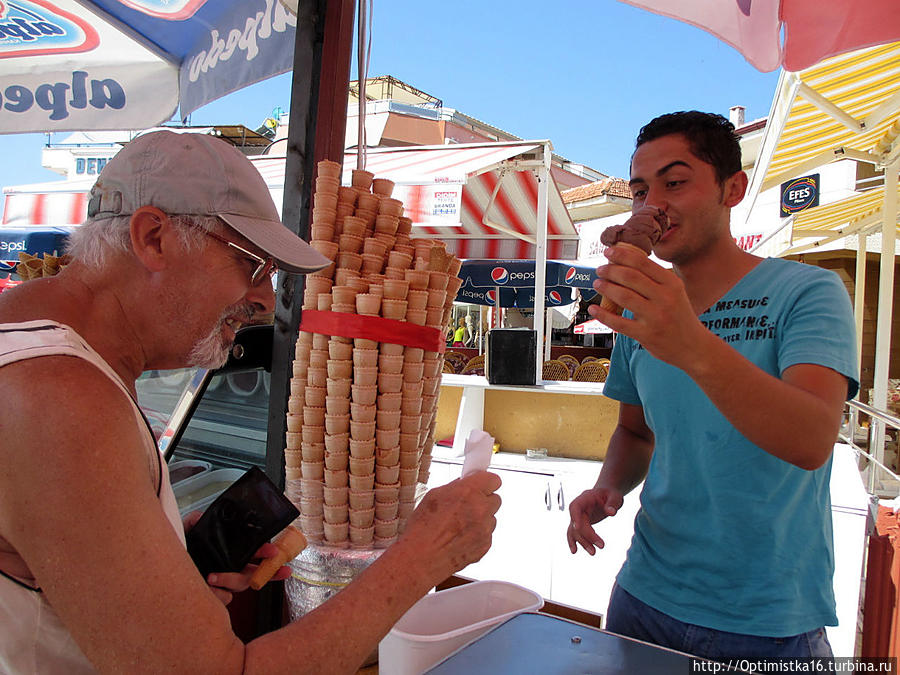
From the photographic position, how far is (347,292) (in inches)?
53.8

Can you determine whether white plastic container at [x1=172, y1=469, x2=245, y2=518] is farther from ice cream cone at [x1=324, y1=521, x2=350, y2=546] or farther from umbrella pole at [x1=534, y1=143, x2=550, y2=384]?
umbrella pole at [x1=534, y1=143, x2=550, y2=384]

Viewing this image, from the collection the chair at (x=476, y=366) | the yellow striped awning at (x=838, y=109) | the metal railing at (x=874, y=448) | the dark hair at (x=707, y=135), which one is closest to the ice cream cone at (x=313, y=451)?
the dark hair at (x=707, y=135)

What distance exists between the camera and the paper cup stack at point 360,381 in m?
1.37

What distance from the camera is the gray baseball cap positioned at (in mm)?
932

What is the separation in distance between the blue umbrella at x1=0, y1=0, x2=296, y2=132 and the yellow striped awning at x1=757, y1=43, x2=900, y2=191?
11.2ft

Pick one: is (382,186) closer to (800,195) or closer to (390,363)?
(390,363)

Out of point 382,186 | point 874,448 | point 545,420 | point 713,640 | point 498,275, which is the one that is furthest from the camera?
point 498,275

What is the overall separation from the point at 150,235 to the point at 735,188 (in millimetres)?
1420

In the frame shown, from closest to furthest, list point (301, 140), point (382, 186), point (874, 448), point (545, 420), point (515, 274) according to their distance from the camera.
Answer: point (382, 186) < point (301, 140) < point (545, 420) < point (874, 448) < point (515, 274)

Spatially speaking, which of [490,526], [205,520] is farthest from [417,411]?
[205,520]

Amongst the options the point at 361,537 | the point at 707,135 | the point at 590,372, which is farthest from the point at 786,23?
the point at 590,372

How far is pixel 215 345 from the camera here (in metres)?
1.08

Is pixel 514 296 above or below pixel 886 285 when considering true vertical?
above

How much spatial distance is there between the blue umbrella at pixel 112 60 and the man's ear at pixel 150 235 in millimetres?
1726
